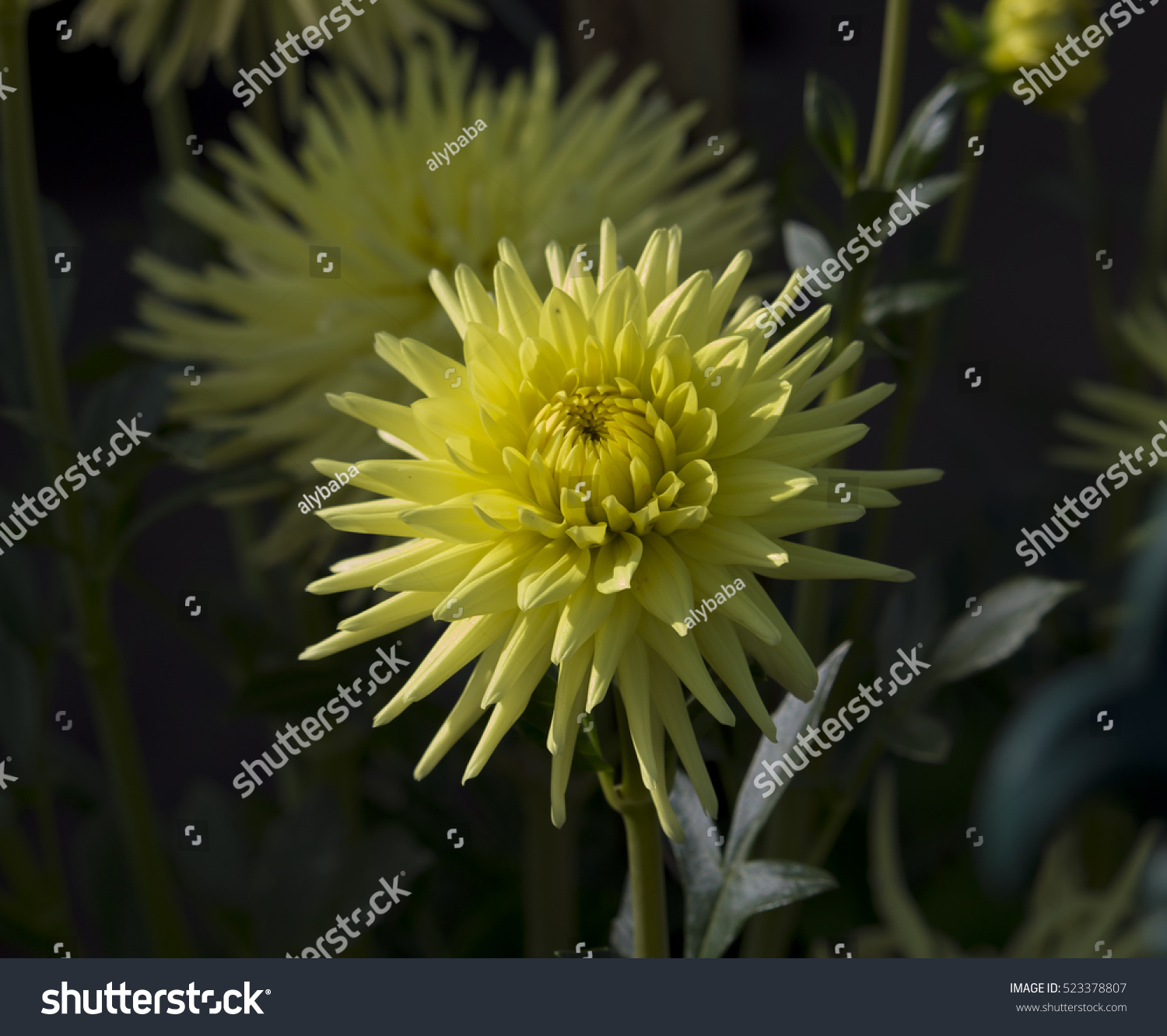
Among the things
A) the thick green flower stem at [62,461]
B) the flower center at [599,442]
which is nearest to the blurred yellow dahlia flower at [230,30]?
the thick green flower stem at [62,461]

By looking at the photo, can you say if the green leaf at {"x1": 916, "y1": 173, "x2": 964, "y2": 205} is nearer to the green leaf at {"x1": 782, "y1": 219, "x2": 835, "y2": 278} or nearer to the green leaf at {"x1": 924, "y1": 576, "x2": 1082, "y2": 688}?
the green leaf at {"x1": 782, "y1": 219, "x2": 835, "y2": 278}

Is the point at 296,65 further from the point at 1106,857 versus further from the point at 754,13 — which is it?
the point at 1106,857

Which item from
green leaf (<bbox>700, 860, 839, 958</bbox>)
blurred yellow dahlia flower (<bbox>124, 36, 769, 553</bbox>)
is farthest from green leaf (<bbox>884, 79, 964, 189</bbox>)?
green leaf (<bbox>700, 860, 839, 958</bbox>)

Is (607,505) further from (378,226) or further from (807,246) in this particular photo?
(378,226)

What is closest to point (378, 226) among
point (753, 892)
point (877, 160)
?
point (877, 160)

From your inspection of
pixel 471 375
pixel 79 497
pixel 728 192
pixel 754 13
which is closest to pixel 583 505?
pixel 471 375

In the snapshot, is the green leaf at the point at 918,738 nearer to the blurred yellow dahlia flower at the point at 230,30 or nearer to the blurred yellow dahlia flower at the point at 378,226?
the blurred yellow dahlia flower at the point at 378,226
